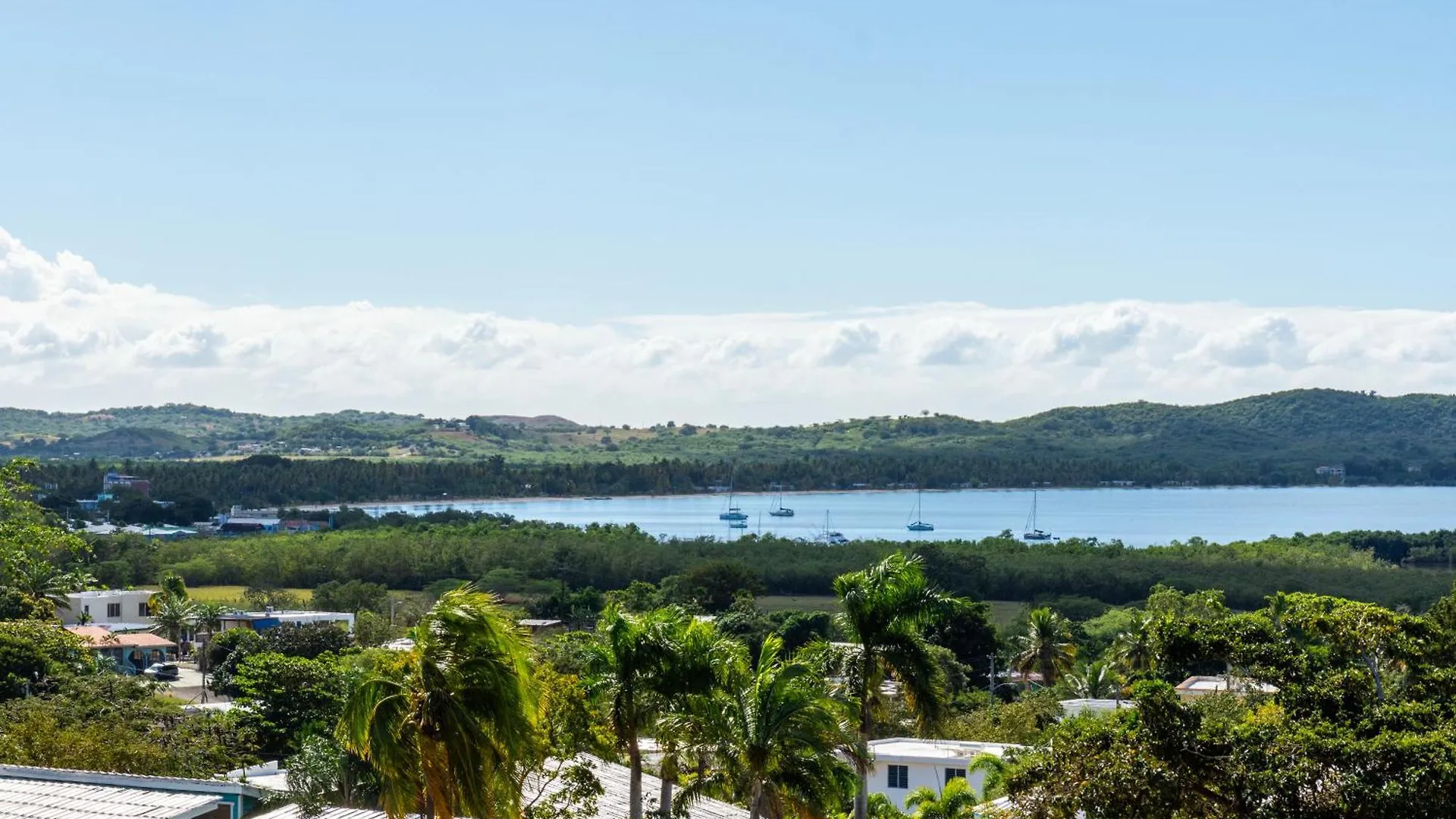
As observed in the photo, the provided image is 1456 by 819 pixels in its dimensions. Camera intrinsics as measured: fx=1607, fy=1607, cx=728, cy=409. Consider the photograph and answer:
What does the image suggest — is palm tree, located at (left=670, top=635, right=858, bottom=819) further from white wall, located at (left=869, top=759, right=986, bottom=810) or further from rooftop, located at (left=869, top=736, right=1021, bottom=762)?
white wall, located at (left=869, top=759, right=986, bottom=810)

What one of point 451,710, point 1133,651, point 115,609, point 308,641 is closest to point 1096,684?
point 1133,651

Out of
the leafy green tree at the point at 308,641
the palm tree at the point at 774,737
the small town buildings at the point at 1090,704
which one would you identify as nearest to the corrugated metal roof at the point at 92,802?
the palm tree at the point at 774,737

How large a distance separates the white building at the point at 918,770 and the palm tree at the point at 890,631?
32.7ft

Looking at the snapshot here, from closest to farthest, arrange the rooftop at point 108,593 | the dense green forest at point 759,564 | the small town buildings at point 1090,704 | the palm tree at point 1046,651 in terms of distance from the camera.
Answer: the small town buildings at point 1090,704 < the palm tree at point 1046,651 < the rooftop at point 108,593 < the dense green forest at point 759,564

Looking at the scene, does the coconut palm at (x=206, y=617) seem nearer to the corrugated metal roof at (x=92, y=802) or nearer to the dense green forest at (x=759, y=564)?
the dense green forest at (x=759, y=564)

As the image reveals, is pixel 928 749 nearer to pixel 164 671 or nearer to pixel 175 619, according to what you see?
pixel 164 671

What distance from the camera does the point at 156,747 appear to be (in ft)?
83.8

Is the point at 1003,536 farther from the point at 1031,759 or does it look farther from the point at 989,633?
the point at 1031,759

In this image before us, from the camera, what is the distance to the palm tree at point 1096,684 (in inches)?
1667

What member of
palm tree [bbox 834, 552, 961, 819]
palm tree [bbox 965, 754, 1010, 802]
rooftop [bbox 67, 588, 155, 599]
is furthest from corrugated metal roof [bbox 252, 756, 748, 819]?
rooftop [bbox 67, 588, 155, 599]

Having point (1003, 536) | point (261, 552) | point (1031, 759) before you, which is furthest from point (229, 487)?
point (1031, 759)

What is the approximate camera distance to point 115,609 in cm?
7356

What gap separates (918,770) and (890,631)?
11518 mm

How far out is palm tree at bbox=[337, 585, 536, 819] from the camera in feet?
40.9
